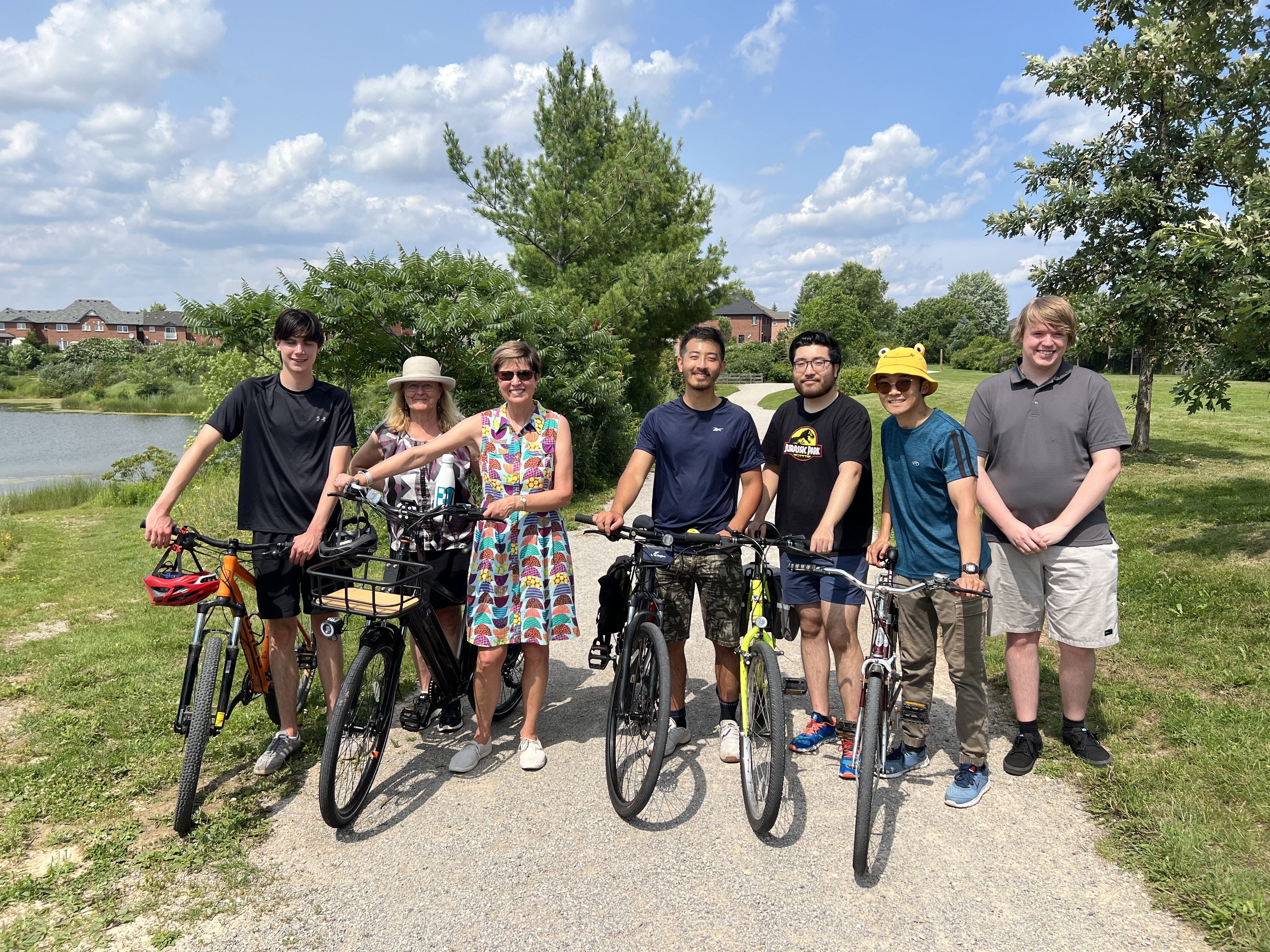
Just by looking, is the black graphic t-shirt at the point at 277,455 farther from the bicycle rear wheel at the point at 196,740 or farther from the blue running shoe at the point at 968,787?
the blue running shoe at the point at 968,787

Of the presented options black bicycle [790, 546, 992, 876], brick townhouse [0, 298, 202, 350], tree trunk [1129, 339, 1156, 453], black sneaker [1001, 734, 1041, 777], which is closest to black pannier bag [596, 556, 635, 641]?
black bicycle [790, 546, 992, 876]

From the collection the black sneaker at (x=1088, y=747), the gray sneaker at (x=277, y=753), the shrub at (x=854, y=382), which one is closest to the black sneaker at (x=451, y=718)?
the gray sneaker at (x=277, y=753)

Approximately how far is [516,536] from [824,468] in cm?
157

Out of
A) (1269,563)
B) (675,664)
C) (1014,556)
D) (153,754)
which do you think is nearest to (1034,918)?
(1014,556)

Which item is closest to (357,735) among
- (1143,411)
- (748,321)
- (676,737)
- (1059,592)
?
(676,737)

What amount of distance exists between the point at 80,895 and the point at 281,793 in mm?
884

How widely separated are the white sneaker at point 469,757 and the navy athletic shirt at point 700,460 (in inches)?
58.0

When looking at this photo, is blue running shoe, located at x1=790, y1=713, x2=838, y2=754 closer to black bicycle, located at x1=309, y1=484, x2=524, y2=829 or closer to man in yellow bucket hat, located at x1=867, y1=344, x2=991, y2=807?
man in yellow bucket hat, located at x1=867, y1=344, x2=991, y2=807

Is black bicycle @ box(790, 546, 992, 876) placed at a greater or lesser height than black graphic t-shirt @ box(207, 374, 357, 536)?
lesser

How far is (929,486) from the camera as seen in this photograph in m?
3.69

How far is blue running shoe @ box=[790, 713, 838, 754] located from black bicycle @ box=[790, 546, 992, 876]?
47 centimetres

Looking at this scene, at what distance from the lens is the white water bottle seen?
4199 millimetres

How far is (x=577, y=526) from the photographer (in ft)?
33.9

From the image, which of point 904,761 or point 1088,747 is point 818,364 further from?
point 1088,747
